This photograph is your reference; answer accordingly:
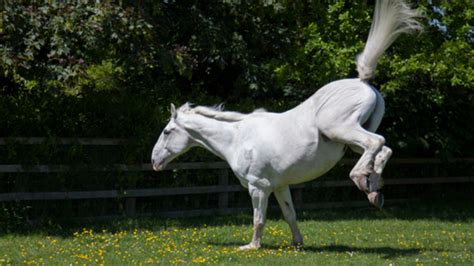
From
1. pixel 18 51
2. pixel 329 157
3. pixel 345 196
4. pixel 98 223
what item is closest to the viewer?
pixel 329 157

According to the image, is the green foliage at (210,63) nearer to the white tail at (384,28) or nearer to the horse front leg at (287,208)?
the horse front leg at (287,208)

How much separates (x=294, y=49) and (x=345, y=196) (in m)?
3.82

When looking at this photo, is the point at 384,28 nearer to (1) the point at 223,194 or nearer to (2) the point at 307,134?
(2) the point at 307,134

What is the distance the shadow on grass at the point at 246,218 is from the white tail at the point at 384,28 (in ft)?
16.9

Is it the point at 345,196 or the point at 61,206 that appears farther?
the point at 345,196

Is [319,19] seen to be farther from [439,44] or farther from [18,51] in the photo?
[18,51]

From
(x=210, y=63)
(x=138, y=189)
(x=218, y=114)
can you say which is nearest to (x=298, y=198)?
(x=210, y=63)

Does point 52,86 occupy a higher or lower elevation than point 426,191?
higher

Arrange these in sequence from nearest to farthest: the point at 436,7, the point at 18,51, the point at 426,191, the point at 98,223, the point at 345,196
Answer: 1. the point at 18,51
2. the point at 98,223
3. the point at 436,7
4. the point at 345,196
5. the point at 426,191

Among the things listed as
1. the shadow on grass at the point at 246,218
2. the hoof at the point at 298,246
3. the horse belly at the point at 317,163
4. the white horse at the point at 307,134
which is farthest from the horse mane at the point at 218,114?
the shadow on grass at the point at 246,218

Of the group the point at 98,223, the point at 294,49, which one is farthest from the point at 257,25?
the point at 98,223

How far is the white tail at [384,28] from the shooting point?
28.7 ft

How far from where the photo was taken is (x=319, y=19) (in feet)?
51.9

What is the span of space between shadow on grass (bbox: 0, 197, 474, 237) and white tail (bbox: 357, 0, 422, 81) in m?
5.16
